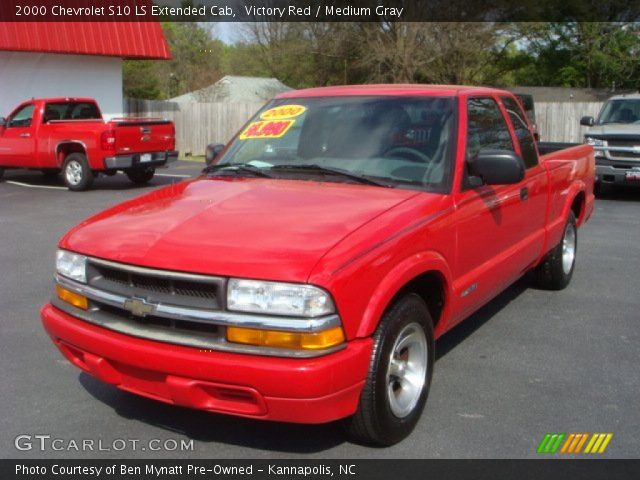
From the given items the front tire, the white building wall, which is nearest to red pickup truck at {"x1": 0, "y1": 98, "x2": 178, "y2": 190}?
the white building wall

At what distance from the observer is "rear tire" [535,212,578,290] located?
641 centimetres

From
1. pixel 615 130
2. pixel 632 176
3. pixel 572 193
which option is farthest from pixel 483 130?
pixel 615 130

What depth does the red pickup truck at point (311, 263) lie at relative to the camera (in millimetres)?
3080

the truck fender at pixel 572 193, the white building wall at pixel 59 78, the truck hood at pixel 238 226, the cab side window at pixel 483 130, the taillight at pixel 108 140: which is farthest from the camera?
the white building wall at pixel 59 78

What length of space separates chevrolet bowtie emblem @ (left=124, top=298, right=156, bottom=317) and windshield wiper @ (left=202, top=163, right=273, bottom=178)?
54.6 inches

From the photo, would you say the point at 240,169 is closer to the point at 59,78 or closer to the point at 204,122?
the point at 59,78

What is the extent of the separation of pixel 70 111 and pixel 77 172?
1.90 metres

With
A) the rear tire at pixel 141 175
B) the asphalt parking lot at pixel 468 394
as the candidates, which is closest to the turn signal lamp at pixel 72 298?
the asphalt parking lot at pixel 468 394

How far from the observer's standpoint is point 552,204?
5.90 metres

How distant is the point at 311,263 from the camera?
3080 millimetres

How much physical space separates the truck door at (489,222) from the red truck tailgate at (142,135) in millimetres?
10310

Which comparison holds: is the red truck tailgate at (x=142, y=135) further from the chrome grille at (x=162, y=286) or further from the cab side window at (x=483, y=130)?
the chrome grille at (x=162, y=286)

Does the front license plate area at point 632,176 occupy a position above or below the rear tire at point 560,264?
above

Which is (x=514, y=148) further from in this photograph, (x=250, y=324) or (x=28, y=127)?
(x=28, y=127)
